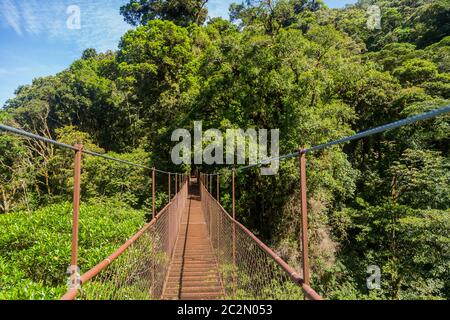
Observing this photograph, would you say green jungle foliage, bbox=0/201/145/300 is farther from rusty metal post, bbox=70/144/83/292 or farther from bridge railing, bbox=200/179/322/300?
rusty metal post, bbox=70/144/83/292

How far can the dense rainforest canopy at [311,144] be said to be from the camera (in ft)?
21.1

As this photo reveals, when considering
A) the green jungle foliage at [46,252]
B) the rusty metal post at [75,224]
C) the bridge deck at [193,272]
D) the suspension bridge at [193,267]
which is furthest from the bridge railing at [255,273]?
the green jungle foliage at [46,252]

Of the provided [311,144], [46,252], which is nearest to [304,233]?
[46,252]

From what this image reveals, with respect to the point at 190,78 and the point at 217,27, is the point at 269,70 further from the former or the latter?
the point at 217,27

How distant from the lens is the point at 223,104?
9414 mm

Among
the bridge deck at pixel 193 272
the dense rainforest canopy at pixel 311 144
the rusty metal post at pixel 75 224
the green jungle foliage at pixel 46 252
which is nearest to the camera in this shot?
the rusty metal post at pixel 75 224

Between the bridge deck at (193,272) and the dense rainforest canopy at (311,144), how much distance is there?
3.75ft

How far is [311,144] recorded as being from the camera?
7094 mm

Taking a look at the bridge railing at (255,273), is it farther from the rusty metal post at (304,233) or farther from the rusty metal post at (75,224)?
the rusty metal post at (75,224)

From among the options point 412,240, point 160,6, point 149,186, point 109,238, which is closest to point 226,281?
point 109,238

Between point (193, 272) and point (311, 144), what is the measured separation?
15.7 ft

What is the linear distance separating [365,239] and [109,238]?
6.35 meters

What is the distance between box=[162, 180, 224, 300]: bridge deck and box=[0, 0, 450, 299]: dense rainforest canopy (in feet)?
3.75

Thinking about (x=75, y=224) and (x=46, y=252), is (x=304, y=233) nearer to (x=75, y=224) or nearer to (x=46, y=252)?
(x=75, y=224)
